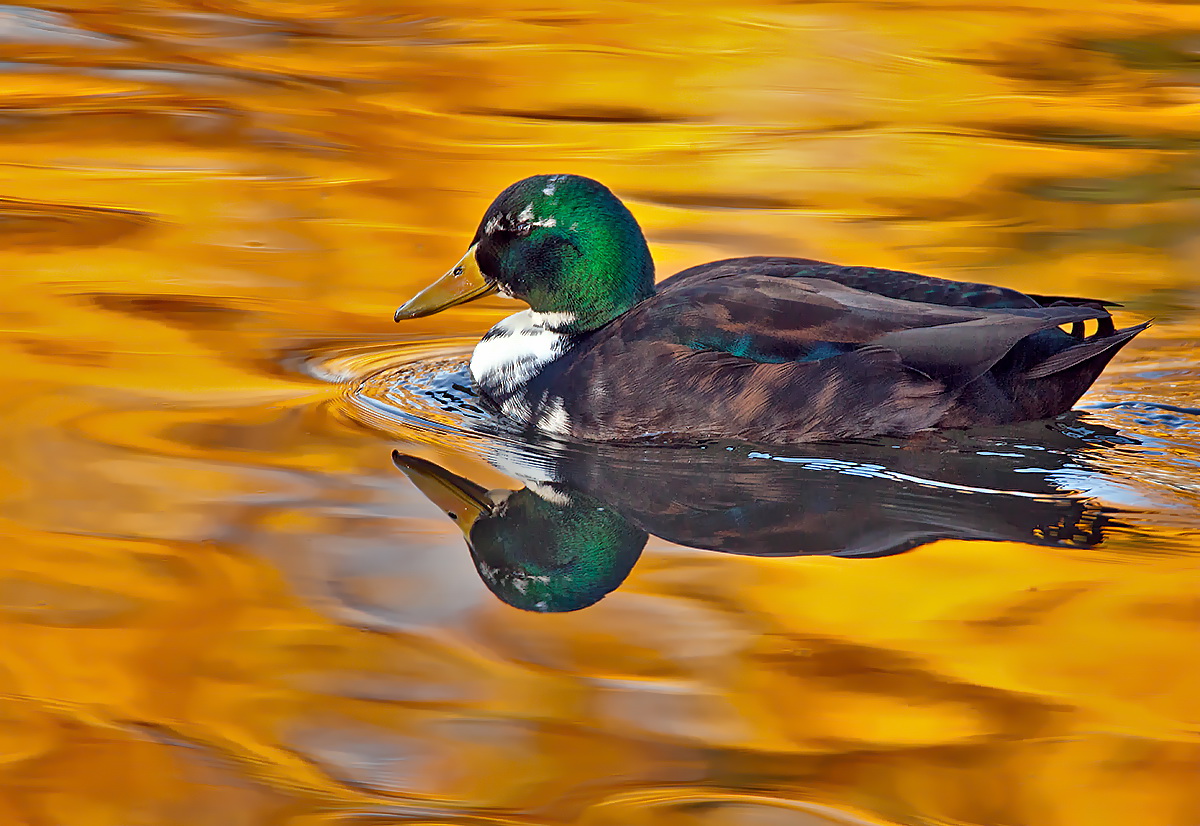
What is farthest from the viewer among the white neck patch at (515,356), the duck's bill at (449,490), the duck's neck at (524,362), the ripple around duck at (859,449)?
the white neck patch at (515,356)

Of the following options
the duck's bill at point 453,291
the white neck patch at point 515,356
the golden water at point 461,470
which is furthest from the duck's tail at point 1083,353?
the duck's bill at point 453,291

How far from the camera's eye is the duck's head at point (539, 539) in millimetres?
4375

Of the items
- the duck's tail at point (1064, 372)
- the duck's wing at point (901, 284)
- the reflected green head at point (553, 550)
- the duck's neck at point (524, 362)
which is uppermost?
the duck's wing at point (901, 284)

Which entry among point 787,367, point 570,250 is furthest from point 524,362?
point 787,367

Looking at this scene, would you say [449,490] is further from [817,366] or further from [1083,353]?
[1083,353]

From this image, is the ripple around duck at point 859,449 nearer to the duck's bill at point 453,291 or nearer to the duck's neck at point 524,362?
the duck's neck at point 524,362

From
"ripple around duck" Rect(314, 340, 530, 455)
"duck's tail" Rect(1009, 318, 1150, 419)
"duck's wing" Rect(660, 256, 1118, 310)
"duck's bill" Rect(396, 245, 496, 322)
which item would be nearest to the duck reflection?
"duck's tail" Rect(1009, 318, 1150, 419)

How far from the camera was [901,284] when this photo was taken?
5570mm

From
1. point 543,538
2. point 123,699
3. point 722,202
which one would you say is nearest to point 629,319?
point 543,538

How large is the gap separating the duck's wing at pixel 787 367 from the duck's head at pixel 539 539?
22.4 inches

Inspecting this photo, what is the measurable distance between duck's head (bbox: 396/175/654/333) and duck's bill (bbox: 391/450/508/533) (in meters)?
0.92

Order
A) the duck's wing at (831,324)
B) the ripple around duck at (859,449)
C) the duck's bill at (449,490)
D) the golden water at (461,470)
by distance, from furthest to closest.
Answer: the duck's wing at (831,324) → the ripple around duck at (859,449) → the duck's bill at (449,490) → the golden water at (461,470)

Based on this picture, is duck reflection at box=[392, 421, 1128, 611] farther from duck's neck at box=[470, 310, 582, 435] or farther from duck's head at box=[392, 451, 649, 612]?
duck's neck at box=[470, 310, 582, 435]

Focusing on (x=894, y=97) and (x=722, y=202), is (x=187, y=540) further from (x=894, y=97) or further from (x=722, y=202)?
(x=894, y=97)
